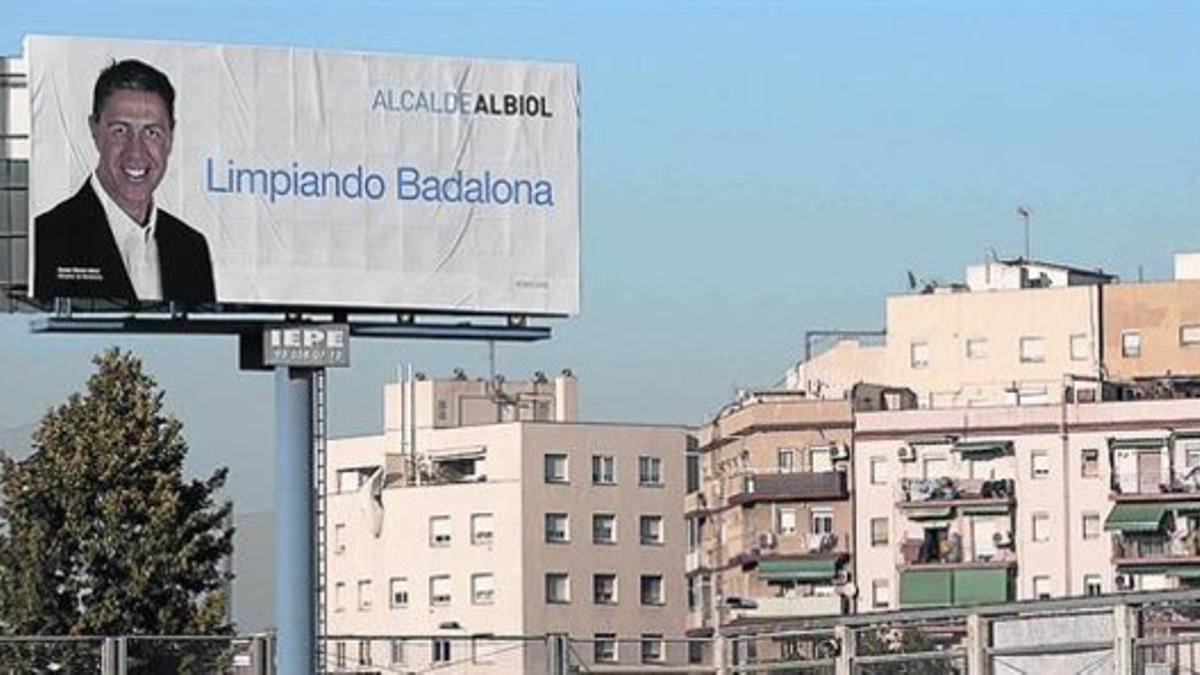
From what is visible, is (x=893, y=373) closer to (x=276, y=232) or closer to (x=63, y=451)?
(x=63, y=451)

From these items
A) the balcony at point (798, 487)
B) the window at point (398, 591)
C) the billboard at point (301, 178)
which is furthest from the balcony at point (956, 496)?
the billboard at point (301, 178)

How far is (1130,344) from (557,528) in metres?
21.7

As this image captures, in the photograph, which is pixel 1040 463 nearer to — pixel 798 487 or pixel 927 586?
pixel 927 586

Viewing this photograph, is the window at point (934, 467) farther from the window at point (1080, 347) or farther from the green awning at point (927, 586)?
the window at point (1080, 347)

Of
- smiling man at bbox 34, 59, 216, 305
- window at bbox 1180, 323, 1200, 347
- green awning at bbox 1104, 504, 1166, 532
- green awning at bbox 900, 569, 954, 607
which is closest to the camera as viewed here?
smiling man at bbox 34, 59, 216, 305

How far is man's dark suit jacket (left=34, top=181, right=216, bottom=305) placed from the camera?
44719mm

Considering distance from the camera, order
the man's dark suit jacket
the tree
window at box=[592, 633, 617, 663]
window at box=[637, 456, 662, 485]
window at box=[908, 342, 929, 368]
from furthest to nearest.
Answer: window at box=[637, 456, 662, 485] → window at box=[908, 342, 929, 368] → the tree → the man's dark suit jacket → window at box=[592, 633, 617, 663]

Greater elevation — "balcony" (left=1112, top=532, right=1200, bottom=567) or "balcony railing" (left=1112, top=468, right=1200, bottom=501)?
"balcony railing" (left=1112, top=468, right=1200, bottom=501)

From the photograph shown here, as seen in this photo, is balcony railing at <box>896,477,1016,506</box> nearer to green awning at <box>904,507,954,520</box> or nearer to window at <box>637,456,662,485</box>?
green awning at <box>904,507,954,520</box>

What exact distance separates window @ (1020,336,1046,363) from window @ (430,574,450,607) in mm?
22640

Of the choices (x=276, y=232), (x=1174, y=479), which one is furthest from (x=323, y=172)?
(x=1174, y=479)

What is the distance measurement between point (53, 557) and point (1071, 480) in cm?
5706

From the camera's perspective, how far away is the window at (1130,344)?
4569 inches

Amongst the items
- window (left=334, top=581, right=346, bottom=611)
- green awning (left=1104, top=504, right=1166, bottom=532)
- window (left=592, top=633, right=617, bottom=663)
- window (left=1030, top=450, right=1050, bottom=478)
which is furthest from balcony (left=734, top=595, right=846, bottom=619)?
window (left=592, top=633, right=617, bottom=663)
